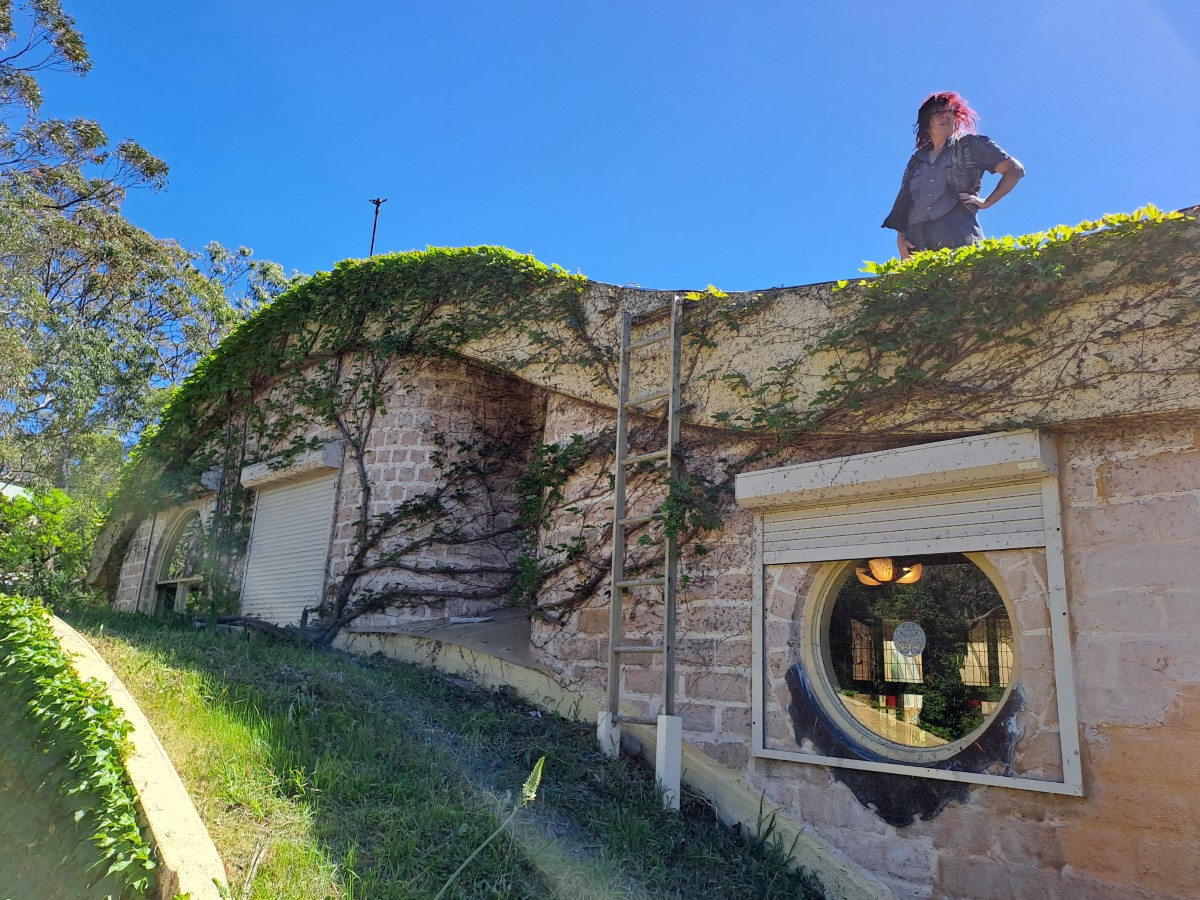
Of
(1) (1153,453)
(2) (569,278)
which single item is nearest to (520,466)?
(2) (569,278)

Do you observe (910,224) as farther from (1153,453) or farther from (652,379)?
(1153,453)

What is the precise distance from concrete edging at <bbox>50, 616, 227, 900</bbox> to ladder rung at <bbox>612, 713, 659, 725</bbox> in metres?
2.52

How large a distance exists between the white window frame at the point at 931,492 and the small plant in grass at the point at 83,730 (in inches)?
→ 125

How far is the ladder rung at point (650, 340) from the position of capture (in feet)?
21.2

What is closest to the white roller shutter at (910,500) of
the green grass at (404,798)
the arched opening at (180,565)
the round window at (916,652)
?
the round window at (916,652)

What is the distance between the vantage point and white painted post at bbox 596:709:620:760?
5797mm

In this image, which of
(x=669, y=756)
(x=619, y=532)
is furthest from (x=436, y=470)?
(x=669, y=756)

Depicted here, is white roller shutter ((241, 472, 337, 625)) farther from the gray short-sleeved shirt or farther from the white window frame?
the gray short-sleeved shirt

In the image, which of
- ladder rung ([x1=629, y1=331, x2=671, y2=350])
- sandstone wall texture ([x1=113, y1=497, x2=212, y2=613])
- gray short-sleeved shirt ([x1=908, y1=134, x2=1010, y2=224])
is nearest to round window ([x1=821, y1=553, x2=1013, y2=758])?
ladder rung ([x1=629, y1=331, x2=671, y2=350])

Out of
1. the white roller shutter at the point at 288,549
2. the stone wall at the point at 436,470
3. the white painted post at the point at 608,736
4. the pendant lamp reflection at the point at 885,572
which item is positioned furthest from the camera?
the white roller shutter at the point at 288,549

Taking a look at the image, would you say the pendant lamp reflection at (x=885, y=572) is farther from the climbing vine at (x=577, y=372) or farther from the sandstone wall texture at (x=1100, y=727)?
the climbing vine at (x=577, y=372)

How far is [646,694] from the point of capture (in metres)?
5.95

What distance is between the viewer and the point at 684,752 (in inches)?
222

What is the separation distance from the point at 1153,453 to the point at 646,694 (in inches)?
122
